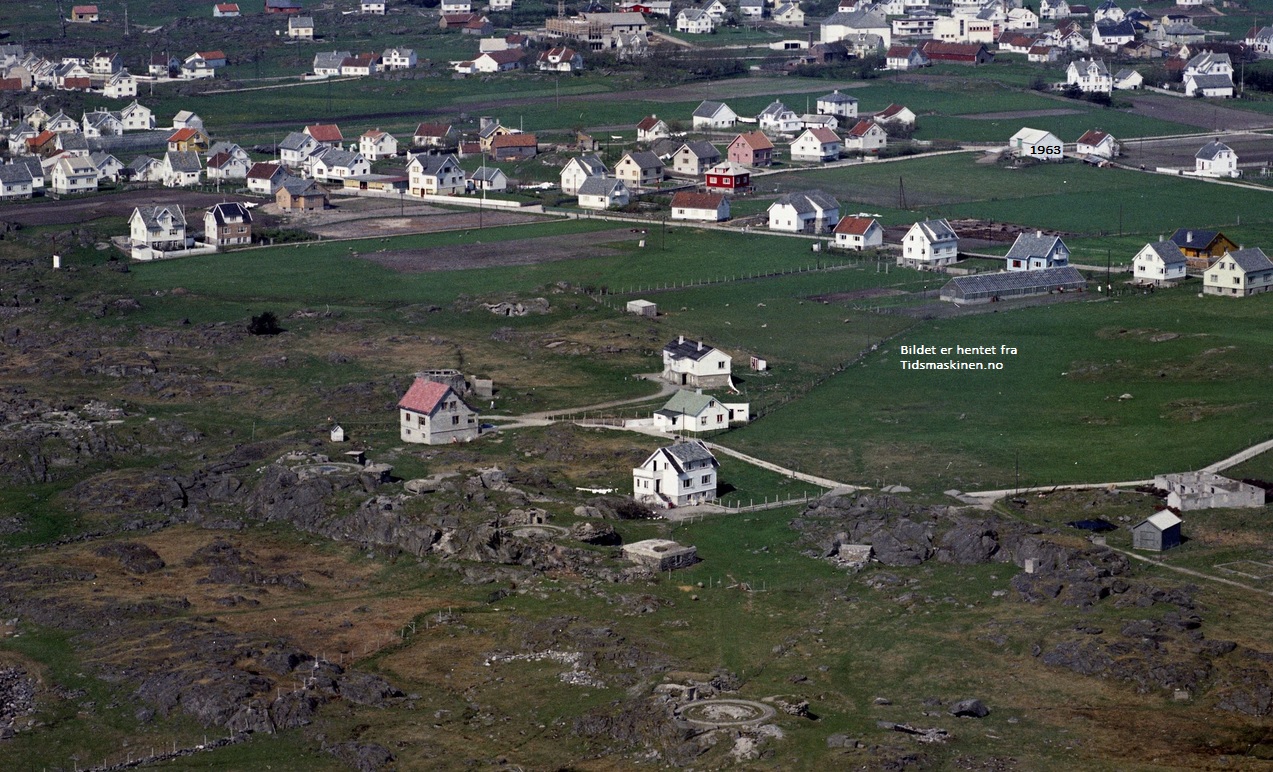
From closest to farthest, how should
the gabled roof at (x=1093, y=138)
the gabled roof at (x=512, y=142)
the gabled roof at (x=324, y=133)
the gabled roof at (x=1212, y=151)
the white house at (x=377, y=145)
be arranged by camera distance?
the gabled roof at (x=1212, y=151) < the gabled roof at (x=1093, y=138) < the gabled roof at (x=324, y=133) < the gabled roof at (x=512, y=142) < the white house at (x=377, y=145)

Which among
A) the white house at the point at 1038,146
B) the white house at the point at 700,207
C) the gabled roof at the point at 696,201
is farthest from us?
the white house at the point at 1038,146

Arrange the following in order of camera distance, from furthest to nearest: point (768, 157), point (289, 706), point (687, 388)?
point (768, 157) → point (687, 388) → point (289, 706)

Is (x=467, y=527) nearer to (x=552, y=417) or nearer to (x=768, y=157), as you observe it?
(x=552, y=417)

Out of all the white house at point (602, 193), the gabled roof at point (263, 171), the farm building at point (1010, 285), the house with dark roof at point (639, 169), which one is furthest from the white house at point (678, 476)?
the gabled roof at point (263, 171)

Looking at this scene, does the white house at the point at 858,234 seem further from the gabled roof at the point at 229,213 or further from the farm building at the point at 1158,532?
the farm building at the point at 1158,532

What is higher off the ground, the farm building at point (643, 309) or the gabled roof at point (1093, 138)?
the gabled roof at point (1093, 138)

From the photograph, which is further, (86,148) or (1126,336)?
(86,148)

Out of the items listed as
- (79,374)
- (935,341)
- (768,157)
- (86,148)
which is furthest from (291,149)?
(935,341)
